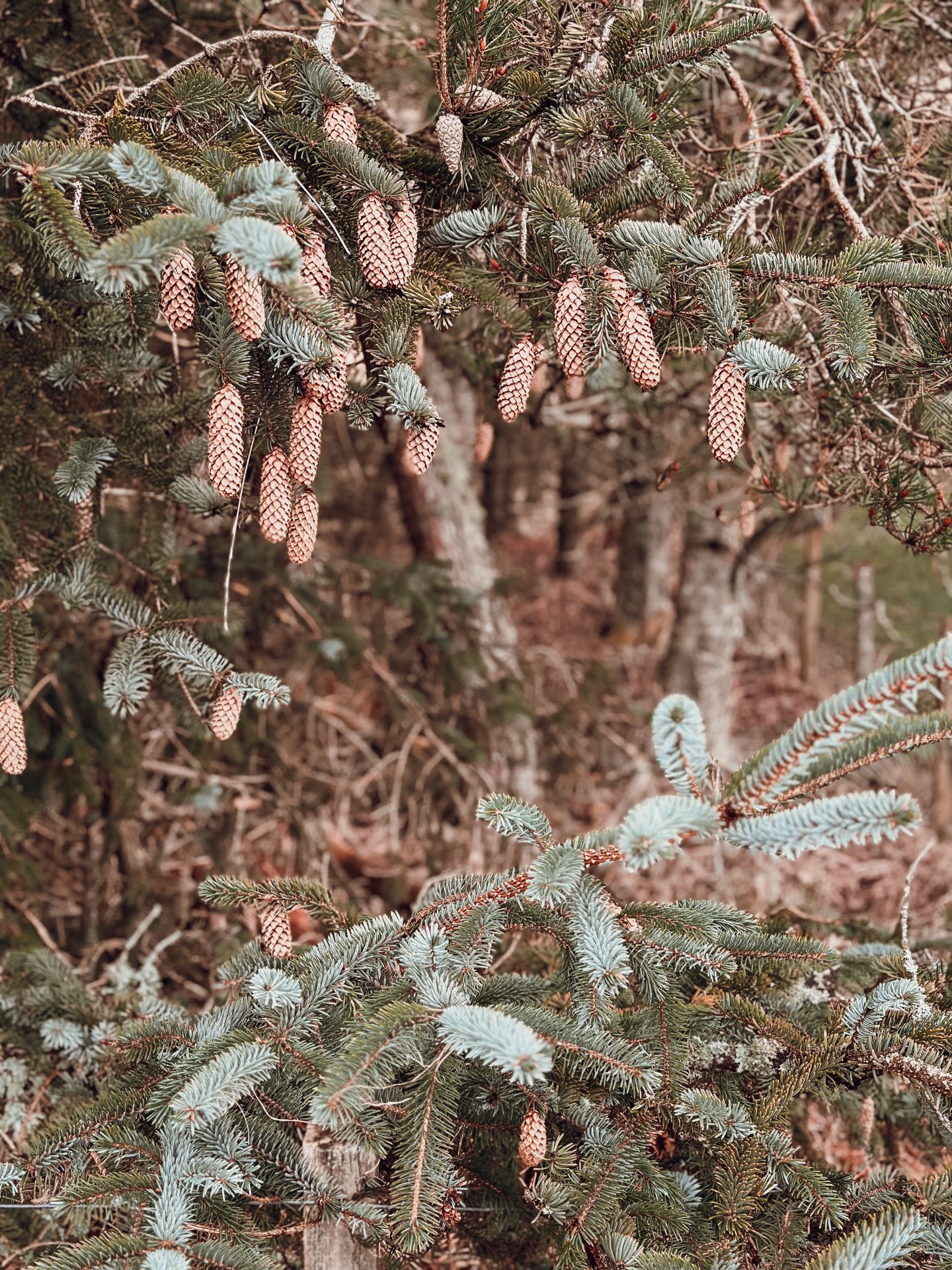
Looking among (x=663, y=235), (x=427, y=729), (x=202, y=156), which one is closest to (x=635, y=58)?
(x=663, y=235)

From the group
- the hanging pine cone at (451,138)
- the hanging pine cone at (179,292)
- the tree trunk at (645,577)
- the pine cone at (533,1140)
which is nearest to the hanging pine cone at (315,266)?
the hanging pine cone at (179,292)

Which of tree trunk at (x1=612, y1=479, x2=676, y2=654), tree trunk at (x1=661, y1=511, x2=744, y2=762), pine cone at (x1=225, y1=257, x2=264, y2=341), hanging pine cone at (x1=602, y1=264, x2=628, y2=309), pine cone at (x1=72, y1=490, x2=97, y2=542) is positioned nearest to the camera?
pine cone at (x1=225, y1=257, x2=264, y2=341)

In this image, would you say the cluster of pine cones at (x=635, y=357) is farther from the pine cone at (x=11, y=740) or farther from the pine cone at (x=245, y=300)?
the pine cone at (x=11, y=740)

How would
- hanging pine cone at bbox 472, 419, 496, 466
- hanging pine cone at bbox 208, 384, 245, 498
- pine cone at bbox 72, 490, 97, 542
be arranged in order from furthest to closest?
hanging pine cone at bbox 472, 419, 496, 466, pine cone at bbox 72, 490, 97, 542, hanging pine cone at bbox 208, 384, 245, 498

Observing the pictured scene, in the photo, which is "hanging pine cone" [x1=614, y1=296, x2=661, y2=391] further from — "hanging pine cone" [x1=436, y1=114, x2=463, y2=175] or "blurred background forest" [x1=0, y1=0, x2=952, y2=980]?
"blurred background forest" [x1=0, y1=0, x2=952, y2=980]

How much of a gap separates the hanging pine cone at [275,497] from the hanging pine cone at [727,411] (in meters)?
0.71

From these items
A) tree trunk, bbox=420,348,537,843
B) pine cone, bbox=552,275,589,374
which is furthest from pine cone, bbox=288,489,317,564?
tree trunk, bbox=420,348,537,843

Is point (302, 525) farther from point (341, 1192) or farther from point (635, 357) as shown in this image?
point (341, 1192)

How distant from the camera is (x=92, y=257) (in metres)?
1.18

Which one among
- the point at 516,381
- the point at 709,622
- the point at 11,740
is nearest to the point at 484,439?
the point at 516,381

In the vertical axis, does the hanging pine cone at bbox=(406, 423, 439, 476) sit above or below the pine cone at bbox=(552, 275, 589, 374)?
below

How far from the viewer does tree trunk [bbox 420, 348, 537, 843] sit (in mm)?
4629

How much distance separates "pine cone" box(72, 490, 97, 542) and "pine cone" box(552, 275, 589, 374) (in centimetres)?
115

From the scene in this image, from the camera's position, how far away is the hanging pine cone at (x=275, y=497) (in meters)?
1.50
